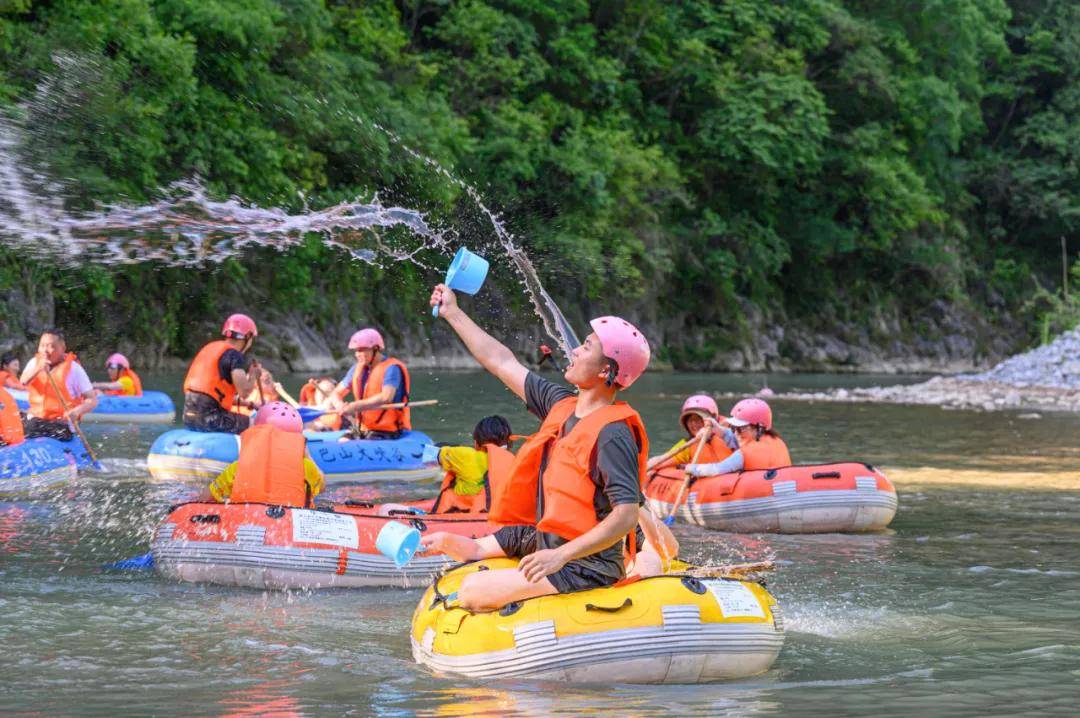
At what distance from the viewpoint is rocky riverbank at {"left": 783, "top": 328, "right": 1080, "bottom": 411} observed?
27.7 metres

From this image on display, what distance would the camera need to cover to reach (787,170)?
4119 cm

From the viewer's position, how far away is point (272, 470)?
30.6 ft

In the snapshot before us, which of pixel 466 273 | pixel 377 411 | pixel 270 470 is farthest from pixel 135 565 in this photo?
pixel 377 411

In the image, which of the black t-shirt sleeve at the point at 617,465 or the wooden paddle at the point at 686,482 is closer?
the black t-shirt sleeve at the point at 617,465

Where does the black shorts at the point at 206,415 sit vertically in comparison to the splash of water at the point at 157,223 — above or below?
below

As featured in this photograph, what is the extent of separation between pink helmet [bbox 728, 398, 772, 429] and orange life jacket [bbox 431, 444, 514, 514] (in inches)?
131

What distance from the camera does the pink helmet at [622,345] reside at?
5.72 metres

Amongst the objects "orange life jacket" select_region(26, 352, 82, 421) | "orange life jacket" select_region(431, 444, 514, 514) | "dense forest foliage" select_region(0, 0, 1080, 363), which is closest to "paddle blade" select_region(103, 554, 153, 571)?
"orange life jacket" select_region(431, 444, 514, 514)

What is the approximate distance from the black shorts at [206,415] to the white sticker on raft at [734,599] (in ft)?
26.8

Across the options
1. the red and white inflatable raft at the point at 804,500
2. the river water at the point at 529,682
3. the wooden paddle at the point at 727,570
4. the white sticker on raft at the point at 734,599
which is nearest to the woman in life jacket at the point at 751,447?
the red and white inflatable raft at the point at 804,500

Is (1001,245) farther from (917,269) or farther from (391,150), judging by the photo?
(391,150)

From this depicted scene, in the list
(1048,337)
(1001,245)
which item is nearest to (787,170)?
(1048,337)

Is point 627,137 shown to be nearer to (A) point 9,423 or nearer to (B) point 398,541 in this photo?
(A) point 9,423

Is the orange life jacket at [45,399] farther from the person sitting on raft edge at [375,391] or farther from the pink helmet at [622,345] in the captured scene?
the pink helmet at [622,345]
